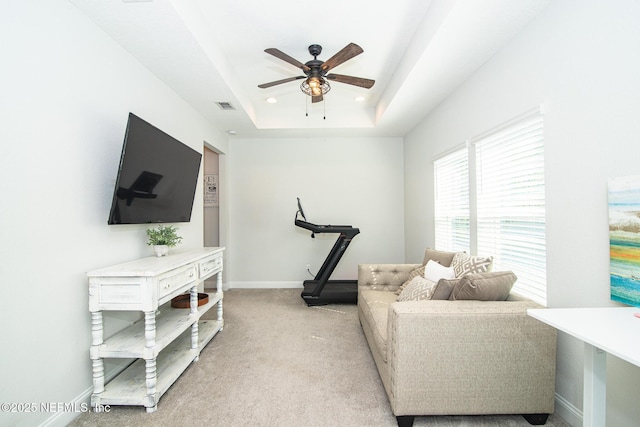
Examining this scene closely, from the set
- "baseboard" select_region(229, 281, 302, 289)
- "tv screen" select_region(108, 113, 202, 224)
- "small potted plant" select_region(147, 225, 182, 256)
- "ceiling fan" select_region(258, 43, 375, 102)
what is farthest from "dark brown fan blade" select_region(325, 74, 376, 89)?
"baseboard" select_region(229, 281, 302, 289)

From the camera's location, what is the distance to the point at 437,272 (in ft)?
8.30

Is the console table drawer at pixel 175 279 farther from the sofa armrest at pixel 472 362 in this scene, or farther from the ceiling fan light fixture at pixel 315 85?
the ceiling fan light fixture at pixel 315 85

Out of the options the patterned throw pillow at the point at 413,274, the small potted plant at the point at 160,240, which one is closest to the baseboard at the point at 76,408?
the small potted plant at the point at 160,240

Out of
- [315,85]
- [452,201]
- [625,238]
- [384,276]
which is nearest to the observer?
[625,238]

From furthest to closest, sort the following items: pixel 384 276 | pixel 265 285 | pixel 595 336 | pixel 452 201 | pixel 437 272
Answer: pixel 265 285 → pixel 452 201 → pixel 384 276 → pixel 437 272 → pixel 595 336

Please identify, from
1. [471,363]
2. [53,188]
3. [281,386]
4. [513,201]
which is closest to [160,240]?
[53,188]

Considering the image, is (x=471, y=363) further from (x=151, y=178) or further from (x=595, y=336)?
(x=151, y=178)

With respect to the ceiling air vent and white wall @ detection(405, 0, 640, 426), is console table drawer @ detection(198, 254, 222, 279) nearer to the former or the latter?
the ceiling air vent

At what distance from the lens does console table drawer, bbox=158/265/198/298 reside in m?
1.92

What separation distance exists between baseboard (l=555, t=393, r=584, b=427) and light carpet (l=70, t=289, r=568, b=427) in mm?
41

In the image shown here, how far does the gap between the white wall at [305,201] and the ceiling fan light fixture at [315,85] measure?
209 cm

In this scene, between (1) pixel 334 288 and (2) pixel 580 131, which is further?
(1) pixel 334 288

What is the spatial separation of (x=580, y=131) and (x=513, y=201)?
72 cm

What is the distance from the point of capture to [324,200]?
193 inches
